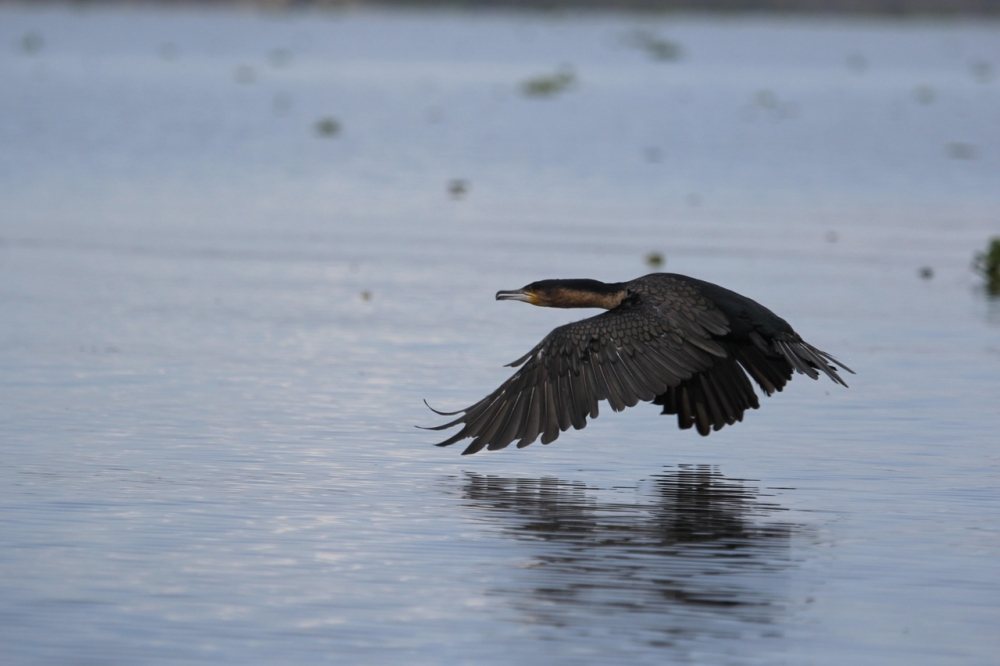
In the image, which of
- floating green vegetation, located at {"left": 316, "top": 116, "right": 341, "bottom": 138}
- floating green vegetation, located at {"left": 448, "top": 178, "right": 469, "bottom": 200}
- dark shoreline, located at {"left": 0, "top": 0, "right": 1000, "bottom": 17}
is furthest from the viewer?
dark shoreline, located at {"left": 0, "top": 0, "right": 1000, "bottom": 17}

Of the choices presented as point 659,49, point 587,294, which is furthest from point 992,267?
point 659,49

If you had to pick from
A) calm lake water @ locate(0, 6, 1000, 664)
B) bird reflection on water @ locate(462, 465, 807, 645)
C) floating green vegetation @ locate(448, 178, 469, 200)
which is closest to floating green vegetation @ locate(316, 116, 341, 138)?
calm lake water @ locate(0, 6, 1000, 664)

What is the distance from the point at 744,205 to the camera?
25641 mm

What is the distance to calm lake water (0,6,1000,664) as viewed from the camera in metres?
7.67

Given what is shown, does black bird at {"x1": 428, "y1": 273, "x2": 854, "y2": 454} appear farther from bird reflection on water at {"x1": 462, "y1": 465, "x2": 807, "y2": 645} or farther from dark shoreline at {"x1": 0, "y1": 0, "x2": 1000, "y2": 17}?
dark shoreline at {"x1": 0, "y1": 0, "x2": 1000, "y2": 17}

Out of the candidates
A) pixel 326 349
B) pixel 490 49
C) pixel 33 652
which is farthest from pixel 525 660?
pixel 490 49

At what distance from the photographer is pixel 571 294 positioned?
10773 mm

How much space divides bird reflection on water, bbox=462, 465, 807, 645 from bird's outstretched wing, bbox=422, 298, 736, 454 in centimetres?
27

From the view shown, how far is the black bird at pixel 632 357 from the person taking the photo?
999 centimetres

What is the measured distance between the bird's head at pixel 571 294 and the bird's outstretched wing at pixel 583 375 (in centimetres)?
48

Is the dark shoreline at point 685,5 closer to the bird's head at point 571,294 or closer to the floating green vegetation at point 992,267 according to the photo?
the floating green vegetation at point 992,267

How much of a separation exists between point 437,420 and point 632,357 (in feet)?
5.63

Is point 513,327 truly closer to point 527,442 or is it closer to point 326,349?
point 326,349

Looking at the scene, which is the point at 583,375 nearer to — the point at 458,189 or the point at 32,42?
the point at 458,189
